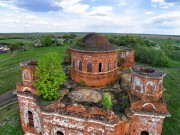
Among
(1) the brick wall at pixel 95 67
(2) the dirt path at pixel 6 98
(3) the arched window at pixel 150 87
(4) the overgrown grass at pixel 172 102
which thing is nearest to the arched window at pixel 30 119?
(1) the brick wall at pixel 95 67

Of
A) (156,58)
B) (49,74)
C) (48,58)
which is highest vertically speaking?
(48,58)

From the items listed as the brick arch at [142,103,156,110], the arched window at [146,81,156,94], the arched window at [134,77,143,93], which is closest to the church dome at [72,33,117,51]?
the arched window at [134,77,143,93]

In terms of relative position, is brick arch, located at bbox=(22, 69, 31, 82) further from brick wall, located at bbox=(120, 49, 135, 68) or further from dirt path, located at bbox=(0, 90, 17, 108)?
brick wall, located at bbox=(120, 49, 135, 68)

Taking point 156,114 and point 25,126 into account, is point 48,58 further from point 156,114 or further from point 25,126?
point 156,114

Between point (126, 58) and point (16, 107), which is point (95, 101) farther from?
→ point (16, 107)

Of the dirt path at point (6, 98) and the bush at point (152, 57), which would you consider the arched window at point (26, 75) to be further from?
the bush at point (152, 57)

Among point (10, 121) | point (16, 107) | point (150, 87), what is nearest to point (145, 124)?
point (150, 87)

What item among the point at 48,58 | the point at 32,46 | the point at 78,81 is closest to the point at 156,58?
the point at 78,81
